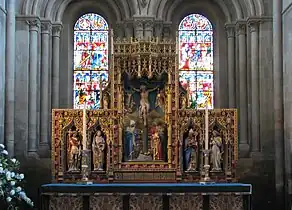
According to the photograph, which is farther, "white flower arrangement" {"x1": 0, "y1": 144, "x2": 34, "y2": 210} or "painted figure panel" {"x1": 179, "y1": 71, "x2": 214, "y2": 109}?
"painted figure panel" {"x1": 179, "y1": 71, "x2": 214, "y2": 109}

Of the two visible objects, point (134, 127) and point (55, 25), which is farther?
point (55, 25)

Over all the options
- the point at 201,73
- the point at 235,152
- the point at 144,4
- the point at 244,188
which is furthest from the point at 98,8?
the point at 244,188

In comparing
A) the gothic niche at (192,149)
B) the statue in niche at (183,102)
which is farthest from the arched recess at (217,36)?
the gothic niche at (192,149)

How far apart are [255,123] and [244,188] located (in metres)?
5.91

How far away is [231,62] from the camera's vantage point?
66.7 ft

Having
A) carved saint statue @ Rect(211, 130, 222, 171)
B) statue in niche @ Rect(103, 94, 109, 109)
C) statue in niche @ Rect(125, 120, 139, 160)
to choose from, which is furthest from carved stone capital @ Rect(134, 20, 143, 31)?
carved saint statue @ Rect(211, 130, 222, 171)

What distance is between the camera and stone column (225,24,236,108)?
66.3 feet

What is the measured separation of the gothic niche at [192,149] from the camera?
1534cm

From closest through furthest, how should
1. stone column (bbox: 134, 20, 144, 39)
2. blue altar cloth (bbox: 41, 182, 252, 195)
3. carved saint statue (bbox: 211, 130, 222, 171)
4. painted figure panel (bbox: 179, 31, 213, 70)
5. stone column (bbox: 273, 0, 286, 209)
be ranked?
blue altar cloth (bbox: 41, 182, 252, 195) → carved saint statue (bbox: 211, 130, 222, 171) → stone column (bbox: 273, 0, 286, 209) → stone column (bbox: 134, 20, 144, 39) → painted figure panel (bbox: 179, 31, 213, 70)

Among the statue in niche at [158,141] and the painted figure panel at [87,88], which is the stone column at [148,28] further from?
the statue in niche at [158,141]

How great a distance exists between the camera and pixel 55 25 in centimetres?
2028

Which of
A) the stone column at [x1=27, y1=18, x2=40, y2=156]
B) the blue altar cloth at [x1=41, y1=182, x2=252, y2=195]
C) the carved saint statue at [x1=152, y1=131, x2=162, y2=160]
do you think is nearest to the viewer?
the blue altar cloth at [x1=41, y1=182, x2=252, y2=195]

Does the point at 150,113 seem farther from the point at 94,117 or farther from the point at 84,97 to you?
the point at 84,97

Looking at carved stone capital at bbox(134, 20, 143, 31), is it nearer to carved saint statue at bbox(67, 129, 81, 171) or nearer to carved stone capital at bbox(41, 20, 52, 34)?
carved stone capital at bbox(41, 20, 52, 34)
